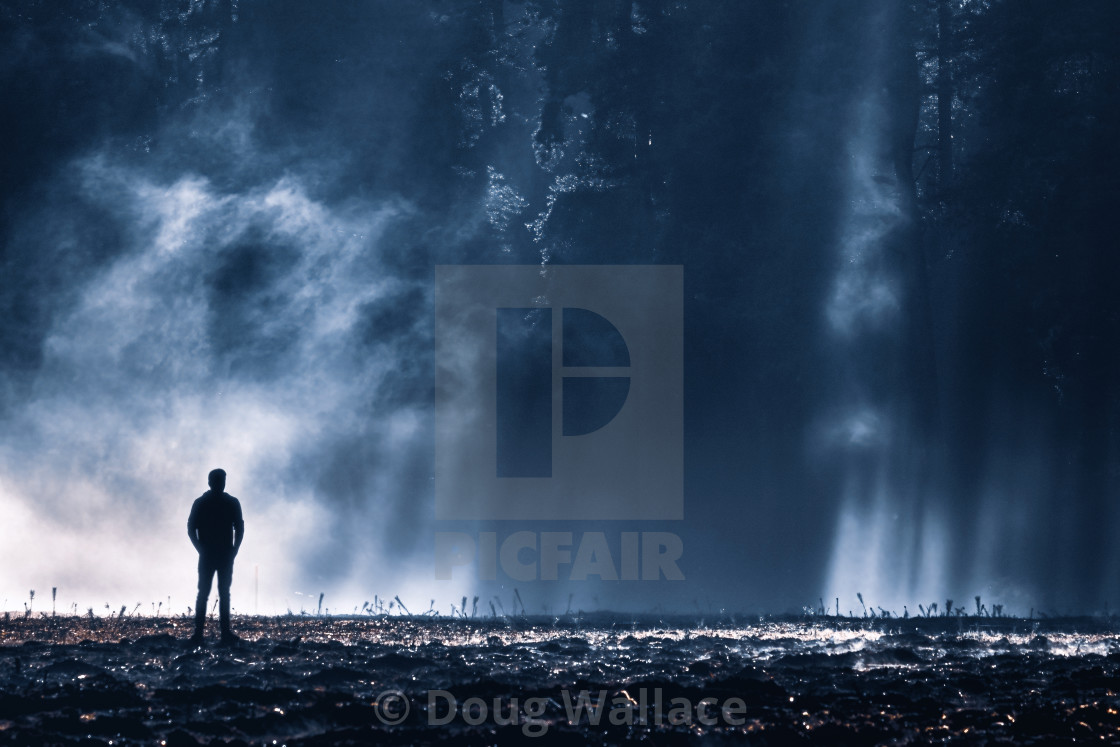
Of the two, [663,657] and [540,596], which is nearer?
[663,657]

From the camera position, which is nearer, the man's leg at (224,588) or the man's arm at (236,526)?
the man's leg at (224,588)

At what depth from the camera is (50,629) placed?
1004cm

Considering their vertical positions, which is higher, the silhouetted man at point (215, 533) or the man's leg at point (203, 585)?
the silhouetted man at point (215, 533)

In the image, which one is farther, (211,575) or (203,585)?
(211,575)

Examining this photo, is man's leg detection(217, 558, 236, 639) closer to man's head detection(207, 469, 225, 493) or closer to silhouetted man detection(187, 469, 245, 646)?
silhouetted man detection(187, 469, 245, 646)

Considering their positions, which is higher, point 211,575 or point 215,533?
point 215,533

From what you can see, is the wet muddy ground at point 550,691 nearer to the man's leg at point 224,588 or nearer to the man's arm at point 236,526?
the man's leg at point 224,588

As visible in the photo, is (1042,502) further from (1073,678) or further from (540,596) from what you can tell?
(1073,678)

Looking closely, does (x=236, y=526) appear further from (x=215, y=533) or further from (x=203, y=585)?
(x=203, y=585)

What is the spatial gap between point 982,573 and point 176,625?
3218cm

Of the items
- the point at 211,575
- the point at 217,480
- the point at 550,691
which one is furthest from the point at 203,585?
the point at 550,691

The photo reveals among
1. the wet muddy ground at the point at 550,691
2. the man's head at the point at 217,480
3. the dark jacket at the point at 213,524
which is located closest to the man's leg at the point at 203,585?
the dark jacket at the point at 213,524

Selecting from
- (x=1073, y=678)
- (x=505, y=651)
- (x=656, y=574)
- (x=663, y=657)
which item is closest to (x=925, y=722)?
(x=1073, y=678)

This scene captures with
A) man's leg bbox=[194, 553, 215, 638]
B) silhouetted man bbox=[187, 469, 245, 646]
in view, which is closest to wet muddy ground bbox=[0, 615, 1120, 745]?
man's leg bbox=[194, 553, 215, 638]
